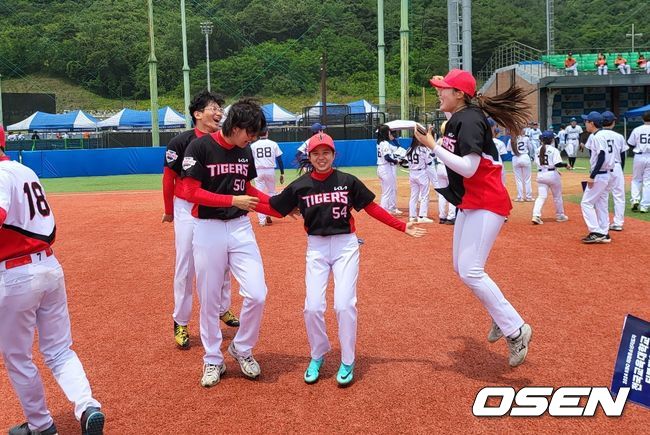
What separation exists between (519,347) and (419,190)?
961cm

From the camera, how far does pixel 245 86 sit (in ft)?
226

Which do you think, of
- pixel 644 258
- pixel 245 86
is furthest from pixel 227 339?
pixel 245 86

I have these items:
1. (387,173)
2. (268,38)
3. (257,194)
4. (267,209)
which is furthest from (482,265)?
(268,38)

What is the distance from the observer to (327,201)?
199 inches

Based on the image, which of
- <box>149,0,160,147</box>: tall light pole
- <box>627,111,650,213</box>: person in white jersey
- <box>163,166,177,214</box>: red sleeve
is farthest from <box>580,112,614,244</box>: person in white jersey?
<box>149,0,160,147</box>: tall light pole

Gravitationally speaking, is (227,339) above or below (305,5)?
below

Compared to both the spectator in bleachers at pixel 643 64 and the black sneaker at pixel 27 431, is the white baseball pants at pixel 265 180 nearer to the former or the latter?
the black sneaker at pixel 27 431

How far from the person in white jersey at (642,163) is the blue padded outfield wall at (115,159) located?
62.3ft

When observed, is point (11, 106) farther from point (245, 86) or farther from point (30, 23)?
point (245, 86)

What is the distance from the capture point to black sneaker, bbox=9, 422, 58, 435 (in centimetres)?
412

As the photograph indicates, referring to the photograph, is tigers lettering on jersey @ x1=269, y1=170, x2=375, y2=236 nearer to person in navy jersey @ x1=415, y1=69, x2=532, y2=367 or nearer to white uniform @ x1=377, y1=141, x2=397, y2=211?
person in navy jersey @ x1=415, y1=69, x2=532, y2=367

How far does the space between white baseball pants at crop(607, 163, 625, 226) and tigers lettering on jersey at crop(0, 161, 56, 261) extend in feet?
32.7

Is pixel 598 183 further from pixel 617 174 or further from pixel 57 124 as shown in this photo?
pixel 57 124

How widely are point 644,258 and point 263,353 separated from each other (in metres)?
6.77
